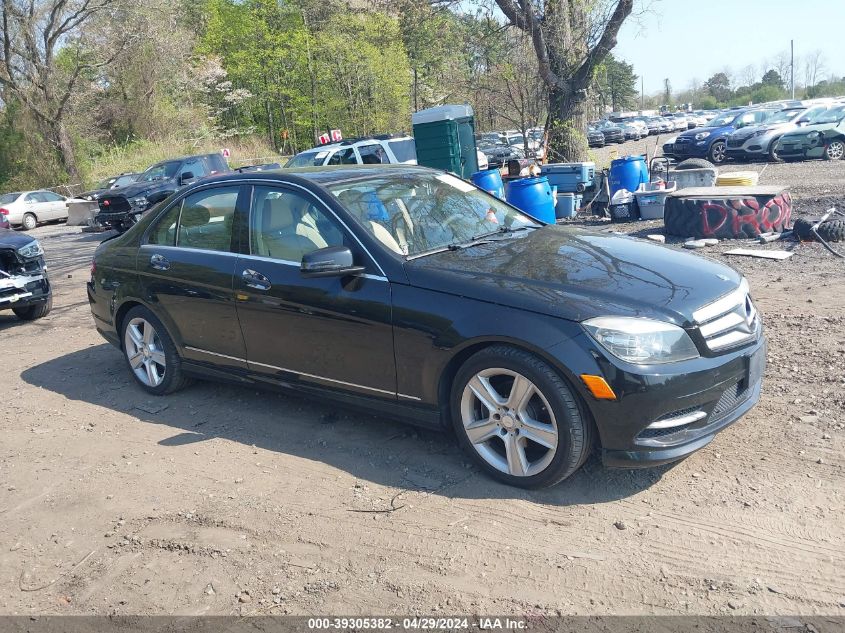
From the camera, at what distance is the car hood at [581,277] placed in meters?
3.68

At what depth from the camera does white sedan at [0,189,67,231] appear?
27297mm

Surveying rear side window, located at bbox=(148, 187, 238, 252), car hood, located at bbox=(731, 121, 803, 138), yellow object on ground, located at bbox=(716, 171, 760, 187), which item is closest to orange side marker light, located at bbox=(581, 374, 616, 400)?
rear side window, located at bbox=(148, 187, 238, 252)

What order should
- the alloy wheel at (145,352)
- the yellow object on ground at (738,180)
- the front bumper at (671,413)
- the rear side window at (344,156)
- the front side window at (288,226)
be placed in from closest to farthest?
the front bumper at (671,413) → the front side window at (288,226) → the alloy wheel at (145,352) → the yellow object on ground at (738,180) → the rear side window at (344,156)

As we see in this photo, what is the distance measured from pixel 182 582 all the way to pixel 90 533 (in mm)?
862

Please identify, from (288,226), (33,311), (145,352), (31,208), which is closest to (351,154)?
(33,311)

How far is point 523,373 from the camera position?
12.1 ft

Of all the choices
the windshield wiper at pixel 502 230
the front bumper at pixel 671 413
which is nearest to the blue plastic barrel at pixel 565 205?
the windshield wiper at pixel 502 230

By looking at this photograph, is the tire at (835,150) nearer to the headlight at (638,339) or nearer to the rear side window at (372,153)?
the rear side window at (372,153)

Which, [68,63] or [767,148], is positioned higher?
[68,63]

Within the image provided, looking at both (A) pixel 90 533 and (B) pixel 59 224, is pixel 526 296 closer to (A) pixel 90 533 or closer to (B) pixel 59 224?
(A) pixel 90 533

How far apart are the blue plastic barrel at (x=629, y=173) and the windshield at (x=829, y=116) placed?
1258cm

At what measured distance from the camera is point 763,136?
76.7ft

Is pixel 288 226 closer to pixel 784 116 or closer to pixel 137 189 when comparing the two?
pixel 137 189

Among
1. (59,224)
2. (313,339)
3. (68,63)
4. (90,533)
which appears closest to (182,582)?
(90,533)
